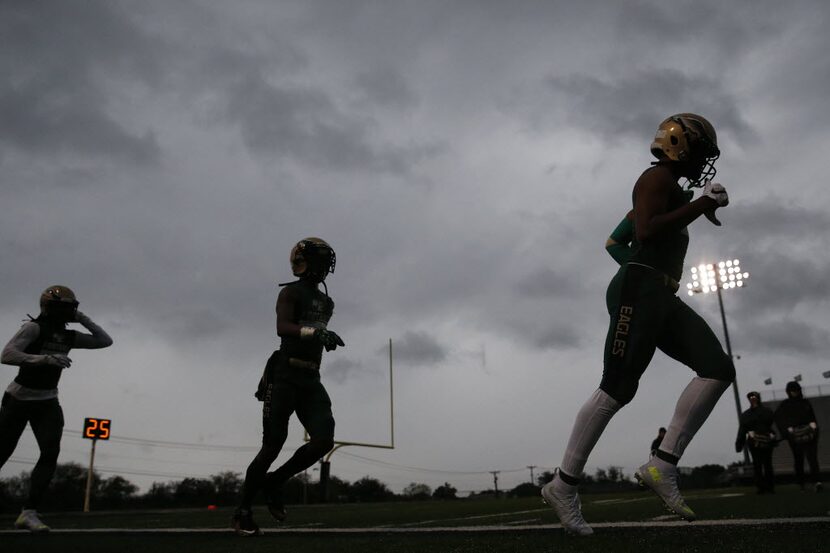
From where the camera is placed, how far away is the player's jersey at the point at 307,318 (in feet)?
17.1

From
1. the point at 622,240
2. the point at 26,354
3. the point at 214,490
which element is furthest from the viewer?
the point at 214,490

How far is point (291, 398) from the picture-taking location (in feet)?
17.0

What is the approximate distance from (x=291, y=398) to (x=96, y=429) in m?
28.6

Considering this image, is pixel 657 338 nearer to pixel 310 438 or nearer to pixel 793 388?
pixel 310 438

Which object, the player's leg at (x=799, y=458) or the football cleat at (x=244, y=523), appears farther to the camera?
the player's leg at (x=799, y=458)

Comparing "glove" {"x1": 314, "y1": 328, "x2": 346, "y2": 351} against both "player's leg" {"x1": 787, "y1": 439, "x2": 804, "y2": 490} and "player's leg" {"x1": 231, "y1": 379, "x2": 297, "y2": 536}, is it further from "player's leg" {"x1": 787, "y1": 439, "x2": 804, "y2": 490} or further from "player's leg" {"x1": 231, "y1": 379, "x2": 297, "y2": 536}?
"player's leg" {"x1": 787, "y1": 439, "x2": 804, "y2": 490}

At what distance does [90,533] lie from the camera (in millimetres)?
5633

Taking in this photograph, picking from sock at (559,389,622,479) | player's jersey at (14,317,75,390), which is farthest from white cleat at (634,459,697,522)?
player's jersey at (14,317,75,390)

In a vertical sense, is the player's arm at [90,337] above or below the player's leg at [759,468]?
above

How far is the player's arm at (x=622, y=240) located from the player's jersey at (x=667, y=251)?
0.89 feet

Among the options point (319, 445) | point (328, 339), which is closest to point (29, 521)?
point (319, 445)

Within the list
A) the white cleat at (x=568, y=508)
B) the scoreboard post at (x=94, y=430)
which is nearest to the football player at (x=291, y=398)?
the white cleat at (x=568, y=508)

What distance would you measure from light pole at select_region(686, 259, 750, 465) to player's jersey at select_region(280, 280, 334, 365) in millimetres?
33376

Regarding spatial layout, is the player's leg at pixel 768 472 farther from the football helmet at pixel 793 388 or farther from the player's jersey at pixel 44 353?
the player's jersey at pixel 44 353
